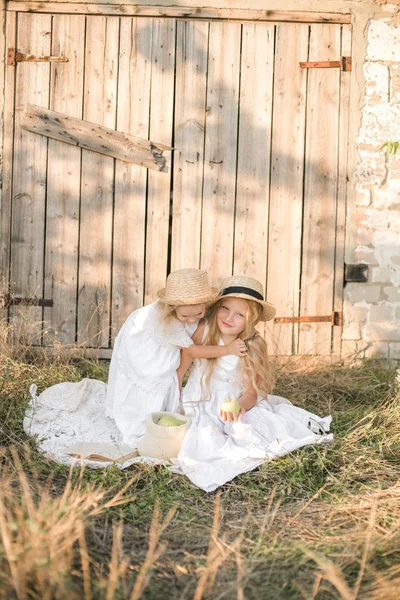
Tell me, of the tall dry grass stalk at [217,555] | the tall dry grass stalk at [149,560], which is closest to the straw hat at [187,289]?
the tall dry grass stalk at [149,560]

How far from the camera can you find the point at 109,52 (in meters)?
4.88

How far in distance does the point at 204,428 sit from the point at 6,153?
8.85 feet

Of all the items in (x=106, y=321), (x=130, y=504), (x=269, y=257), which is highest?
(x=269, y=257)

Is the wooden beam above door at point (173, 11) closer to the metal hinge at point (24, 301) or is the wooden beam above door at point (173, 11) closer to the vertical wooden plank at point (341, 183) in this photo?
the vertical wooden plank at point (341, 183)

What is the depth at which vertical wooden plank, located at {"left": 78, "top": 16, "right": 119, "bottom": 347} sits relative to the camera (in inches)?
192

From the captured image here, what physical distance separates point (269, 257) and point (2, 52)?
2.43 metres

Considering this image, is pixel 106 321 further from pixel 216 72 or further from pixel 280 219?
pixel 216 72

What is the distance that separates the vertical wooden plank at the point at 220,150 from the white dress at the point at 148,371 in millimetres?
1274

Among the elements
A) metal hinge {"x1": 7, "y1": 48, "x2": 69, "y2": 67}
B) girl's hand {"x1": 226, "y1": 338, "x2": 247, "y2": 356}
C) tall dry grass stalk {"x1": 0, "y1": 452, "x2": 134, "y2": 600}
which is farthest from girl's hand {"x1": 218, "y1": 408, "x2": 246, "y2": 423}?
metal hinge {"x1": 7, "y1": 48, "x2": 69, "y2": 67}

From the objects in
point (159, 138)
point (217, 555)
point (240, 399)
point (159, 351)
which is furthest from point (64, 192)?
point (217, 555)

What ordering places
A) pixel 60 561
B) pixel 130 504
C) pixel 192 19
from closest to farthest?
pixel 60 561, pixel 130 504, pixel 192 19

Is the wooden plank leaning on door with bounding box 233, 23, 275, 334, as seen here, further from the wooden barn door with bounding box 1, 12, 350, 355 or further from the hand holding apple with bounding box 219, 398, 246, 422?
the hand holding apple with bounding box 219, 398, 246, 422

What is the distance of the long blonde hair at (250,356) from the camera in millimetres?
3684

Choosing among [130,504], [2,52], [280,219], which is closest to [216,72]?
[280,219]
